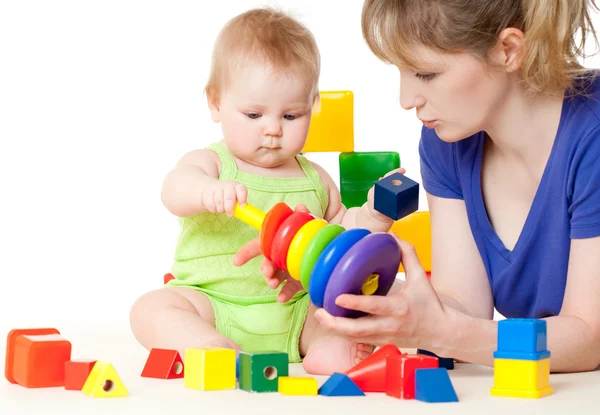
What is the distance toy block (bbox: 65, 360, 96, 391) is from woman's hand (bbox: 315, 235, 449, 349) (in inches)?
12.2

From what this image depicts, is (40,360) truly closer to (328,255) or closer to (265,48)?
(328,255)

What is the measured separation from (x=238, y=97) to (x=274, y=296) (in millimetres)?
350

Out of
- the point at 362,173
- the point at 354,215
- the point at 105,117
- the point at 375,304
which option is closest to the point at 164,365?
the point at 375,304

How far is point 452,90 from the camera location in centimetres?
137

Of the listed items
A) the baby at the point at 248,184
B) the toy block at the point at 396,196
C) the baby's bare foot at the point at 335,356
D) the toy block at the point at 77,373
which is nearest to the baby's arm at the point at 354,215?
the baby at the point at 248,184

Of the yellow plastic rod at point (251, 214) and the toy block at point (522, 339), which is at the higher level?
the yellow plastic rod at point (251, 214)

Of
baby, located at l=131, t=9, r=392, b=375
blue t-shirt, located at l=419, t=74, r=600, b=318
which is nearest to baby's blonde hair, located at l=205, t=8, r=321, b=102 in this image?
baby, located at l=131, t=9, r=392, b=375

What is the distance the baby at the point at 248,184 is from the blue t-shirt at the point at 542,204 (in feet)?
0.49

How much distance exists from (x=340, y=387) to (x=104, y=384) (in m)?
0.30

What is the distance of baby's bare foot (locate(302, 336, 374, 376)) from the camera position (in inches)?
55.1

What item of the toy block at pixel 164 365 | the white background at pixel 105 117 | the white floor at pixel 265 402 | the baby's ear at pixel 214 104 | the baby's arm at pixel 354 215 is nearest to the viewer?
the white floor at pixel 265 402

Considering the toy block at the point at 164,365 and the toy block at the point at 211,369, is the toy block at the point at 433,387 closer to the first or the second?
the toy block at the point at 211,369

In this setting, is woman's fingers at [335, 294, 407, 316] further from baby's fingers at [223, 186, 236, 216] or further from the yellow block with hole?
A: baby's fingers at [223, 186, 236, 216]

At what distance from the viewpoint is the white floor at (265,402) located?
1.10 m
